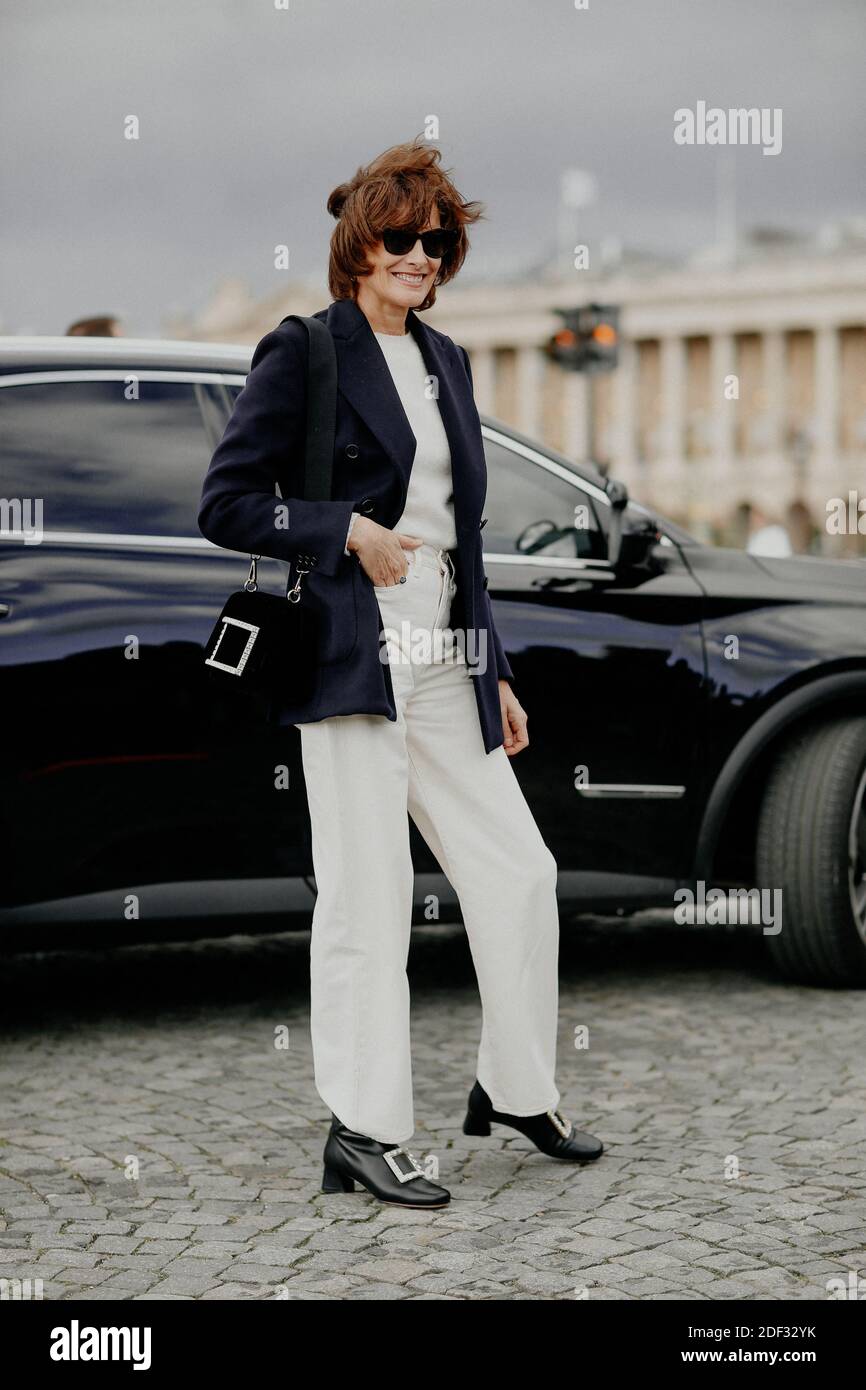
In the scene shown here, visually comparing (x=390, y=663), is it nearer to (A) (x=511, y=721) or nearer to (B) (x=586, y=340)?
(A) (x=511, y=721)

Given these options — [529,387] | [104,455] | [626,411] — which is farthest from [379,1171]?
[626,411]

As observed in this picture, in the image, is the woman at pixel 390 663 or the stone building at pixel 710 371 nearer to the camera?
the woman at pixel 390 663

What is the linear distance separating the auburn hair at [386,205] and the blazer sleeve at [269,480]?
19 cm

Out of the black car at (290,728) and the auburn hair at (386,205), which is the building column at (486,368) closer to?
the black car at (290,728)

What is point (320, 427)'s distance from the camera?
11.9ft

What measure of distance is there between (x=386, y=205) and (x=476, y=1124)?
71.5 inches

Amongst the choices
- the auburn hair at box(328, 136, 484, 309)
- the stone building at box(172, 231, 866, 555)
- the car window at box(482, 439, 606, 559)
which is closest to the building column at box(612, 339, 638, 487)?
the stone building at box(172, 231, 866, 555)

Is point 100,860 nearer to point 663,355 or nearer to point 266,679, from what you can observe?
point 266,679

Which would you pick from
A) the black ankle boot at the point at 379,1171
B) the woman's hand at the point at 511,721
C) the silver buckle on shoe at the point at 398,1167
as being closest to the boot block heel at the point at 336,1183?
the black ankle boot at the point at 379,1171

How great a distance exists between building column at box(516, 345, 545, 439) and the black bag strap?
3043 inches

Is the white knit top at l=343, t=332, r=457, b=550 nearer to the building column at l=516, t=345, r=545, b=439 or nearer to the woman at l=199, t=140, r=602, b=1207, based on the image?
the woman at l=199, t=140, r=602, b=1207

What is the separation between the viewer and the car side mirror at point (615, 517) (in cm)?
514
